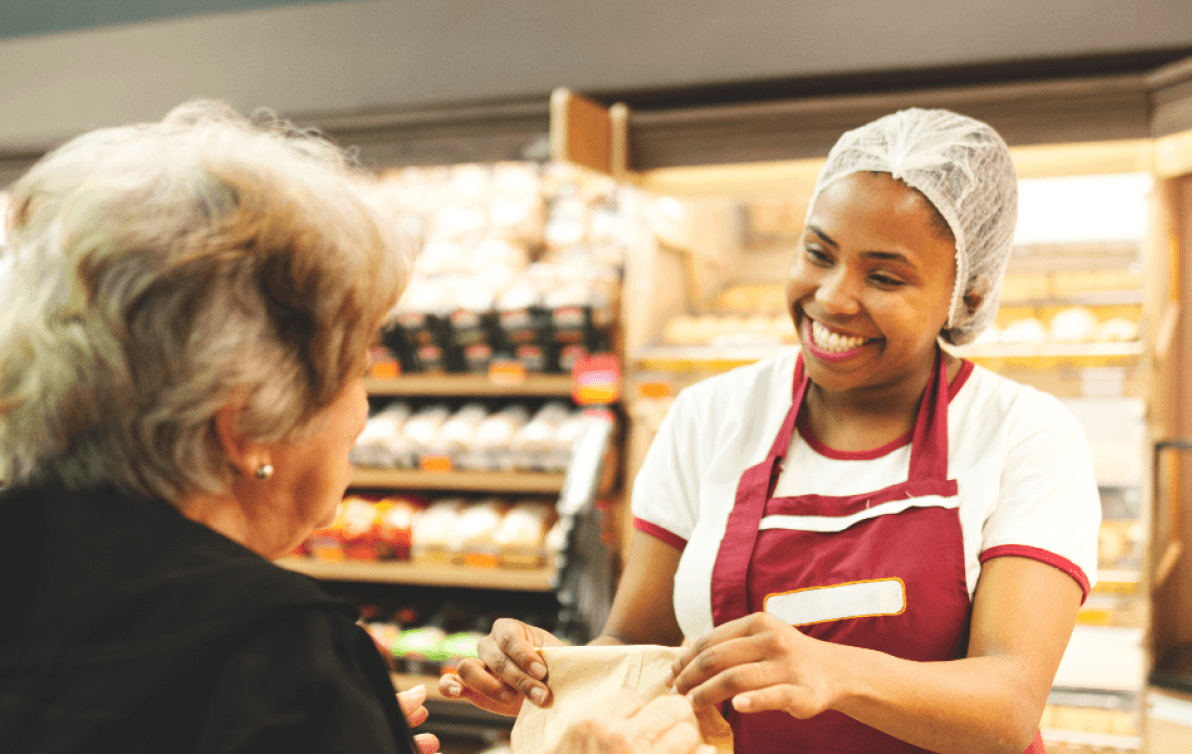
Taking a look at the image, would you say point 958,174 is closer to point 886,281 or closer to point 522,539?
point 886,281

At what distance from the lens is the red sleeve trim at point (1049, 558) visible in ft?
3.81

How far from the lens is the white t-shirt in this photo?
120cm

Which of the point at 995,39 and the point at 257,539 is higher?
the point at 995,39

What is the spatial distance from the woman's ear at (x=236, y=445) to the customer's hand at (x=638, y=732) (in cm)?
39

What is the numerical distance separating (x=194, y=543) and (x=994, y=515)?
3.30 feet

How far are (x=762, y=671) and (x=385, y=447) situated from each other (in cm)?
292

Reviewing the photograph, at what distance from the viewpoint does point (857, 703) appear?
3.31 ft

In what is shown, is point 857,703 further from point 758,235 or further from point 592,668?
point 758,235

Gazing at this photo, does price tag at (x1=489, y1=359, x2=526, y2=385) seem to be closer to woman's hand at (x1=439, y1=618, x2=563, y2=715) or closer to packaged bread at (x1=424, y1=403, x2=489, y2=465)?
packaged bread at (x1=424, y1=403, x2=489, y2=465)

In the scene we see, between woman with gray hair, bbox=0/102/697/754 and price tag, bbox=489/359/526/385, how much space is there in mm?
2537

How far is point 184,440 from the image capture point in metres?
0.80

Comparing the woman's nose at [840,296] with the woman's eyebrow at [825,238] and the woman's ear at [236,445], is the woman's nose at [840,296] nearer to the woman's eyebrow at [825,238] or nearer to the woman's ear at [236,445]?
the woman's eyebrow at [825,238]

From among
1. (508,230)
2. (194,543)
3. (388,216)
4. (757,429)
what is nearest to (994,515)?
(757,429)

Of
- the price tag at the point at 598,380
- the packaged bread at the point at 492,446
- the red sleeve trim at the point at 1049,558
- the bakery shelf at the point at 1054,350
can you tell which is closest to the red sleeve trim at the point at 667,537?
the red sleeve trim at the point at 1049,558
